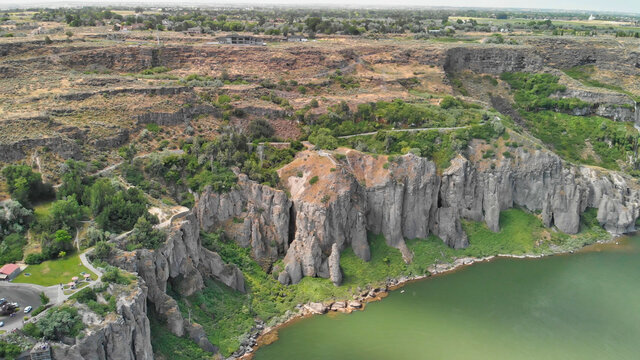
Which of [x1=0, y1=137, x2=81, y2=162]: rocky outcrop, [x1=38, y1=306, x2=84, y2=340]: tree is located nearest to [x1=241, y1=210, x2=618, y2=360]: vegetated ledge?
[x1=38, y1=306, x2=84, y2=340]: tree

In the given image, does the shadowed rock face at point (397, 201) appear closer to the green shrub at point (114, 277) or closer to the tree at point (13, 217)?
the tree at point (13, 217)

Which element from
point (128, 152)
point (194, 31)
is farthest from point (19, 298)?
point (194, 31)

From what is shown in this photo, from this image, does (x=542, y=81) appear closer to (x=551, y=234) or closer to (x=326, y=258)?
(x=551, y=234)

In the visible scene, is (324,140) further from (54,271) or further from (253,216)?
(54,271)

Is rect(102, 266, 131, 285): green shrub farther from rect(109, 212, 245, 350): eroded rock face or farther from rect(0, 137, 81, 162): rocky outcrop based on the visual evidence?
rect(0, 137, 81, 162): rocky outcrop

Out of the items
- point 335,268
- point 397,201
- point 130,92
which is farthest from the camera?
point 130,92

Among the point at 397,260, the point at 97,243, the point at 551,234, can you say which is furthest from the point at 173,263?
the point at 551,234

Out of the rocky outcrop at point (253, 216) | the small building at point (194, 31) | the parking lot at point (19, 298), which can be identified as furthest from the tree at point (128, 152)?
the small building at point (194, 31)
